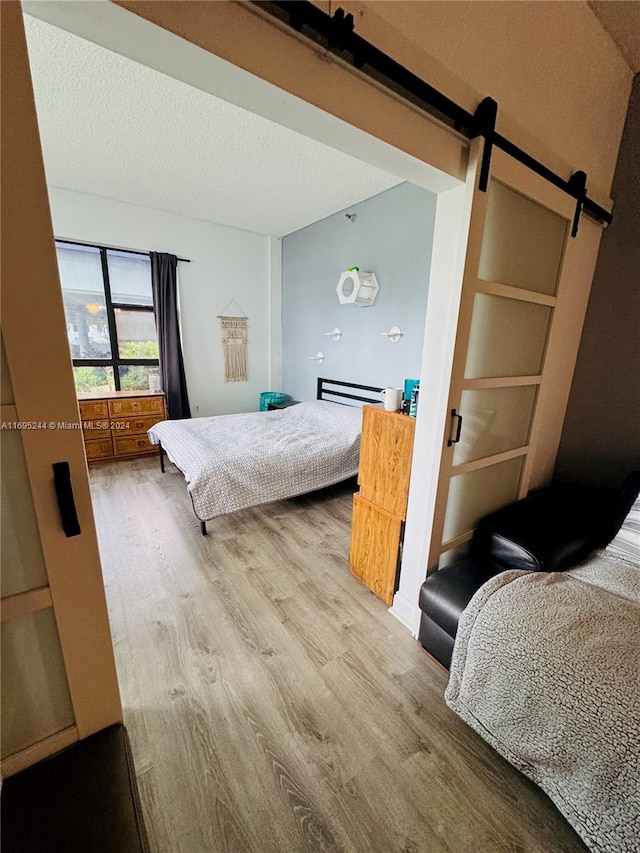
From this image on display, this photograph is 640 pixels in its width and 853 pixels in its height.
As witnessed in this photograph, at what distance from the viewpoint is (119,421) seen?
399 centimetres

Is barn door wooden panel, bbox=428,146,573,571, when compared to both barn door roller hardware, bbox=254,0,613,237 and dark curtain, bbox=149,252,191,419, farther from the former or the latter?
dark curtain, bbox=149,252,191,419

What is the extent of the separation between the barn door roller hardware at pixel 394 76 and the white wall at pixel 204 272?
421 cm

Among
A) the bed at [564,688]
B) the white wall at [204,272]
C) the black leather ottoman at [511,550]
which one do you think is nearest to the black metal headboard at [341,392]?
the white wall at [204,272]

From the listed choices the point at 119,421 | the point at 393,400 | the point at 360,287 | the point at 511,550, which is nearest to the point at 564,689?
the point at 511,550

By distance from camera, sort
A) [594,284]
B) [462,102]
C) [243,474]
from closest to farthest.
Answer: [462,102], [594,284], [243,474]

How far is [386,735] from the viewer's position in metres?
1.31

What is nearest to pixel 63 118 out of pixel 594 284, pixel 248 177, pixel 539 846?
pixel 248 177

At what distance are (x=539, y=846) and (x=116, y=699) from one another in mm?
1381

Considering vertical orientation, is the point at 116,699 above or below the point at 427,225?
below

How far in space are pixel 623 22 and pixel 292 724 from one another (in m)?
3.44

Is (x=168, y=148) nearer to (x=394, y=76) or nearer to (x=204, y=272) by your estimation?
(x=204, y=272)

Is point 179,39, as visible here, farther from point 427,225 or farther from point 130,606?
point 427,225

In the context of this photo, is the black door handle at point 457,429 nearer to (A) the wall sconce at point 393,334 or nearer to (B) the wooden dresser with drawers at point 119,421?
(A) the wall sconce at point 393,334

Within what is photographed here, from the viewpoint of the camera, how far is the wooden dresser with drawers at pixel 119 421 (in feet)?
12.6
